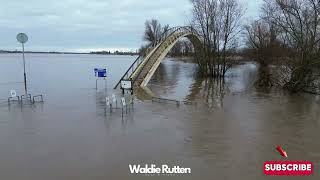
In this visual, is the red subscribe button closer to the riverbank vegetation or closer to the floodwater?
the floodwater

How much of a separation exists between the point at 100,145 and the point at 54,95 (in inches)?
548

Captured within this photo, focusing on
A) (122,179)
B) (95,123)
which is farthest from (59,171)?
(95,123)

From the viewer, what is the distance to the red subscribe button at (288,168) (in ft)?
28.1

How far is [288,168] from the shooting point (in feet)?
29.2

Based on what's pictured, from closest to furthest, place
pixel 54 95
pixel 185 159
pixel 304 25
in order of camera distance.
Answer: pixel 185 159 < pixel 54 95 < pixel 304 25

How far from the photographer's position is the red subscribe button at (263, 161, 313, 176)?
28.1 ft

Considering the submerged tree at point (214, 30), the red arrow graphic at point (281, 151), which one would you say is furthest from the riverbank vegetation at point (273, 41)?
the red arrow graphic at point (281, 151)

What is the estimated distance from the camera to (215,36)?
41.3 m

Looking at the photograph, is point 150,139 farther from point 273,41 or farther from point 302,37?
point 273,41

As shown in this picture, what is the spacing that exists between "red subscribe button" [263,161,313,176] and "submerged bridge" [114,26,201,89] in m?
17.3

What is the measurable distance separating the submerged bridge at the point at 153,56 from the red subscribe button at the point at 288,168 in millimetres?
17286

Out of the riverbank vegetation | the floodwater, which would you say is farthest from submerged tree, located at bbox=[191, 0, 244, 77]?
the floodwater

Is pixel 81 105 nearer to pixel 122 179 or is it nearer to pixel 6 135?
pixel 6 135

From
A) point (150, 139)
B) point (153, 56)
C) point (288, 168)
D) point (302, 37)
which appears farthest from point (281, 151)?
point (153, 56)
